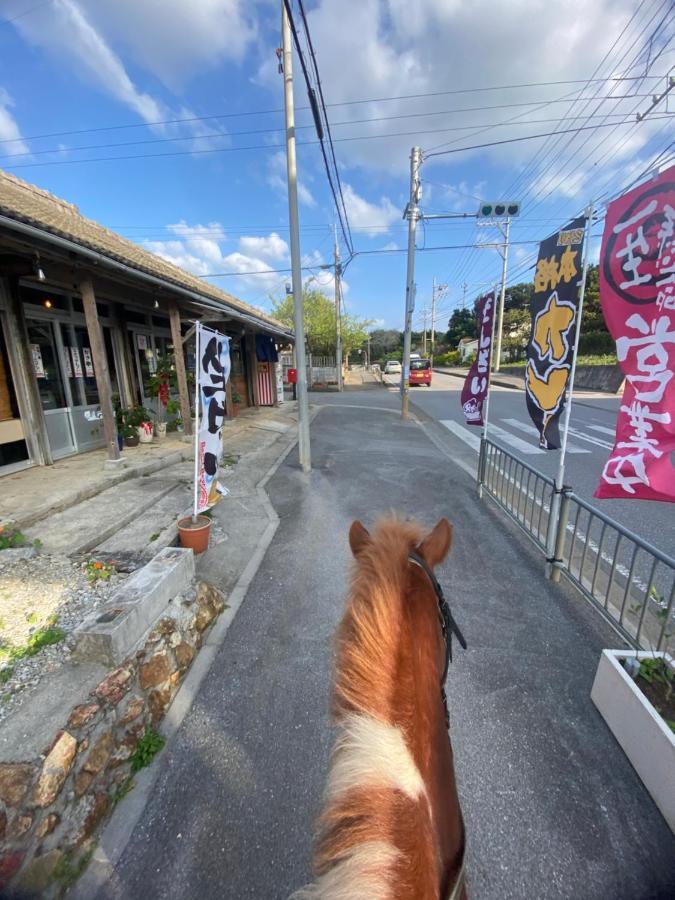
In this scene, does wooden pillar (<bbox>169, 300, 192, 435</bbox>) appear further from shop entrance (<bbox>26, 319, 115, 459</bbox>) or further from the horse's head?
the horse's head

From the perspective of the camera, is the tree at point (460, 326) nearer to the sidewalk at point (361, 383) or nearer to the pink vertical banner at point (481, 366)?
the sidewalk at point (361, 383)

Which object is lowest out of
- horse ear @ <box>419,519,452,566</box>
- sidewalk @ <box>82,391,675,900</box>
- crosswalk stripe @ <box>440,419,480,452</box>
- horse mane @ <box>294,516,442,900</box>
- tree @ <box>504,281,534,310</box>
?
sidewalk @ <box>82,391,675,900</box>

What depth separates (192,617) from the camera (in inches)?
114

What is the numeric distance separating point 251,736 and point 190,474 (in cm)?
450

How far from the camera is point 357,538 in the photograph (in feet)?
4.83

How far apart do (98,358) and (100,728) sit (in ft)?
17.5

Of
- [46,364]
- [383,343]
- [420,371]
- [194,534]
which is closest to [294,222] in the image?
[46,364]

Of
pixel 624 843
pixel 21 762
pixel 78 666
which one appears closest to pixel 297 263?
pixel 78 666

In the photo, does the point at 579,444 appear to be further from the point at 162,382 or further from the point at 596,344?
the point at 596,344

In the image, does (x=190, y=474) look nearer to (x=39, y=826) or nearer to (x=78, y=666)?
(x=78, y=666)

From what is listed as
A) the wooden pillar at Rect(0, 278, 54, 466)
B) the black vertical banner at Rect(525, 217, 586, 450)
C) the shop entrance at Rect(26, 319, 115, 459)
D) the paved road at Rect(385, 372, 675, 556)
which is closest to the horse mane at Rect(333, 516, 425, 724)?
the black vertical banner at Rect(525, 217, 586, 450)

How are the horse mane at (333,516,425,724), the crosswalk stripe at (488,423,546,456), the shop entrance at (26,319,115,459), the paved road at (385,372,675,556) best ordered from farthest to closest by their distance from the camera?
the crosswalk stripe at (488,423,546,456), the shop entrance at (26,319,115,459), the paved road at (385,372,675,556), the horse mane at (333,516,425,724)

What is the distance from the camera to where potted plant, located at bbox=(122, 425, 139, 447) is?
7109 mm

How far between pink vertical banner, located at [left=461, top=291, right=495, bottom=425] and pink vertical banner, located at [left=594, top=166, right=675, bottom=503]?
2.99 m
